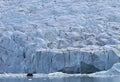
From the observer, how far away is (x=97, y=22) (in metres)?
43.2

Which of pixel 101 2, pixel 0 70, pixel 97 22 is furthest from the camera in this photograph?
pixel 101 2

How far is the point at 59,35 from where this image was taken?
4153 cm

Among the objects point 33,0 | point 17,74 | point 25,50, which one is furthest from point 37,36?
point 33,0

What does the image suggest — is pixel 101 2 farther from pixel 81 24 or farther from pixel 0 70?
pixel 0 70

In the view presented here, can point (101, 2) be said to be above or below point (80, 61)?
above

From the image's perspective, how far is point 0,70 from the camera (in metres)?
39.5

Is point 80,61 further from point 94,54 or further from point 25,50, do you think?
point 25,50

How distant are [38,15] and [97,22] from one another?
17.1 feet

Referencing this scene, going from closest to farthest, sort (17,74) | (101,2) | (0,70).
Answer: (17,74) → (0,70) → (101,2)

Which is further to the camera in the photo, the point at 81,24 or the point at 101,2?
the point at 101,2

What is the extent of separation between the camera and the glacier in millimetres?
37844

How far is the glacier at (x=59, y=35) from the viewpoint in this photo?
124 ft

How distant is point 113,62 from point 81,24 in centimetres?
655

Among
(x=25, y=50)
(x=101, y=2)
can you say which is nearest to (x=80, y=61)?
(x=25, y=50)
